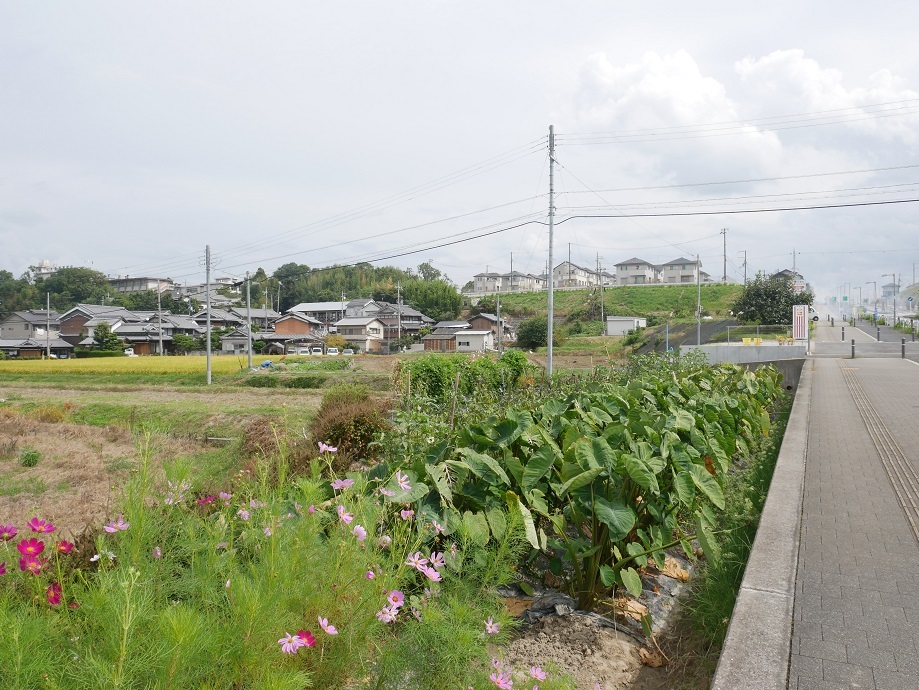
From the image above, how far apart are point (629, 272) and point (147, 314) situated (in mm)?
67810

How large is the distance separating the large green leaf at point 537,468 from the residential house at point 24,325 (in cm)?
6682

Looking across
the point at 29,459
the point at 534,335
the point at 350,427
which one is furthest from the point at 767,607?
the point at 534,335

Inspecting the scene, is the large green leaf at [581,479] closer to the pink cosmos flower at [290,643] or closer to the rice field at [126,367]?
the pink cosmos flower at [290,643]

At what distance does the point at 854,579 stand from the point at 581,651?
1.45 metres

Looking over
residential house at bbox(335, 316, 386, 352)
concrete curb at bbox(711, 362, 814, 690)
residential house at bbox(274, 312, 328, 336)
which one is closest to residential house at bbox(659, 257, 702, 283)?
residential house at bbox(335, 316, 386, 352)

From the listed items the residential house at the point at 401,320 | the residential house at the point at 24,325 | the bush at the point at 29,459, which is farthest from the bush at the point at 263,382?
the residential house at the point at 24,325

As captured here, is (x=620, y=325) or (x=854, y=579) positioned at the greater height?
(x=620, y=325)

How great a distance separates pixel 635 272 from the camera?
96250mm

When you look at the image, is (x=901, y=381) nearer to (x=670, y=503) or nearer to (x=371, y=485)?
(x=670, y=503)

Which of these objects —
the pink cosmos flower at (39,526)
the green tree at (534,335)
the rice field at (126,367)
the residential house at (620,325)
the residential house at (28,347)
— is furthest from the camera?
the residential house at (620,325)

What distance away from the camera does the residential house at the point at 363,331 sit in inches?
2564

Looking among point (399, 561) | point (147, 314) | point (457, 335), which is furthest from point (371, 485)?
point (147, 314)

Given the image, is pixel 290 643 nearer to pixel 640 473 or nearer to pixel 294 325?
pixel 640 473

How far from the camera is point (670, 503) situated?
3.33m
